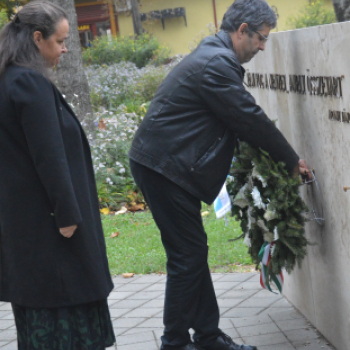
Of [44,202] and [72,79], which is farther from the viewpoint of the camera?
[72,79]

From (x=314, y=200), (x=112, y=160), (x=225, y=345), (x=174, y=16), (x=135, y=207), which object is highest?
(x=174, y=16)

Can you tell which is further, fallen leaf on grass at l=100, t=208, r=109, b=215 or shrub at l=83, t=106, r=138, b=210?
shrub at l=83, t=106, r=138, b=210

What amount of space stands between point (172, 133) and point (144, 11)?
33536mm

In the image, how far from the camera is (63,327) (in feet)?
8.97

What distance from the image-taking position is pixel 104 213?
279 inches

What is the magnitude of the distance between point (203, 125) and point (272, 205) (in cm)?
54

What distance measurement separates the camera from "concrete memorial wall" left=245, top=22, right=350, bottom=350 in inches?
111

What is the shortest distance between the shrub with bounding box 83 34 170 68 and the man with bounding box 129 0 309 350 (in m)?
15.7

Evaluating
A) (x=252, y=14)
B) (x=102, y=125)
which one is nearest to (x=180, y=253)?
(x=252, y=14)

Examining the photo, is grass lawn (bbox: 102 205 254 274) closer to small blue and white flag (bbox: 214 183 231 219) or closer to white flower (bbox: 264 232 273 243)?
small blue and white flag (bbox: 214 183 231 219)

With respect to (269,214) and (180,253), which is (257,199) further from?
(180,253)

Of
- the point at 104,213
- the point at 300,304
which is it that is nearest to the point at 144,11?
the point at 104,213

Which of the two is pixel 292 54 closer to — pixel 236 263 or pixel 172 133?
pixel 172 133

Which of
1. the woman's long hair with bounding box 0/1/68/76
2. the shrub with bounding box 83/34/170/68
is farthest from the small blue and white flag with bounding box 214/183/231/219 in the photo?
the shrub with bounding box 83/34/170/68
